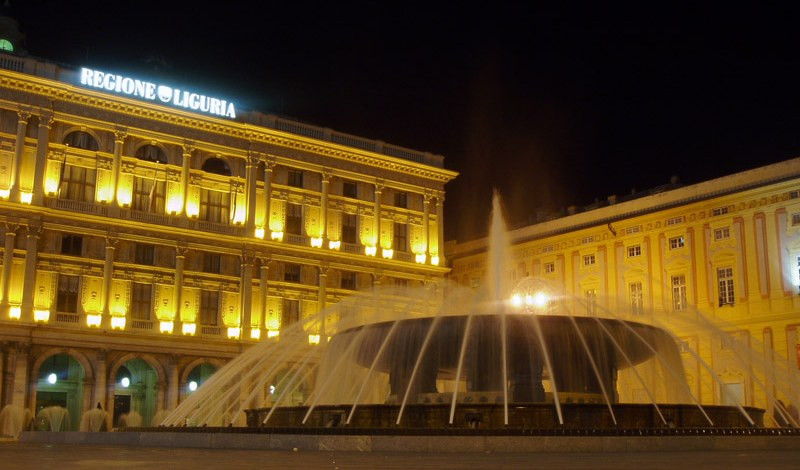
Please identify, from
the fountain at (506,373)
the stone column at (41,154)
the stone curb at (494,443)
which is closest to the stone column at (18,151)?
the stone column at (41,154)

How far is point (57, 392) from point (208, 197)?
11.4 meters

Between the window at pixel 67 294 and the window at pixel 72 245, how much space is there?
107 cm

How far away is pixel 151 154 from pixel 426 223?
15.8m

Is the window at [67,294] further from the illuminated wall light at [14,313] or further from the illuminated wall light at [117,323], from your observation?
the illuminated wall light at [14,313]

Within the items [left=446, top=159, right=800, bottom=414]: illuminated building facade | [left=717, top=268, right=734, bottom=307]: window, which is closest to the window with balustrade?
[left=446, top=159, right=800, bottom=414]: illuminated building facade

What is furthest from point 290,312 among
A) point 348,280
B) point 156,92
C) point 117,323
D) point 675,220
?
point 675,220

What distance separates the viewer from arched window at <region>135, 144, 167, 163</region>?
138 ft

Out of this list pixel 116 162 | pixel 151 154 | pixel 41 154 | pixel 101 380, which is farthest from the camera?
pixel 151 154

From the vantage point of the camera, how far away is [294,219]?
45875 millimetres

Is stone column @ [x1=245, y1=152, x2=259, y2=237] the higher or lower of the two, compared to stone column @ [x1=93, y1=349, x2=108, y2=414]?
higher

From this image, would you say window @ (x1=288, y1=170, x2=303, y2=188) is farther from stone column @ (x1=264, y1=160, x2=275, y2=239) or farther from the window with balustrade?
the window with balustrade

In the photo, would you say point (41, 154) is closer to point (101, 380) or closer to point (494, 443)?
point (101, 380)

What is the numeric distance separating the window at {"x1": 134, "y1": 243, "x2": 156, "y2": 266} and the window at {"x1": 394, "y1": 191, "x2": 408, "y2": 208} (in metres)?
14.3

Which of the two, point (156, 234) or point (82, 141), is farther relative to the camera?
point (156, 234)
